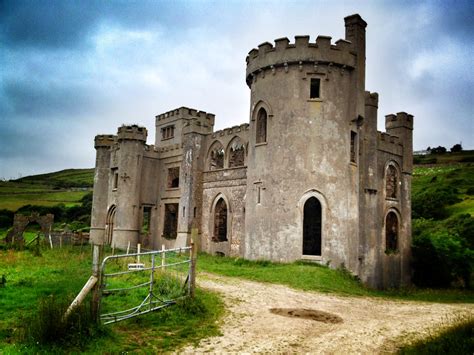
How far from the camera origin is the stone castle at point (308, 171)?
19.5 m

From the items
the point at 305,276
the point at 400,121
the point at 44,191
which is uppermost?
the point at 400,121

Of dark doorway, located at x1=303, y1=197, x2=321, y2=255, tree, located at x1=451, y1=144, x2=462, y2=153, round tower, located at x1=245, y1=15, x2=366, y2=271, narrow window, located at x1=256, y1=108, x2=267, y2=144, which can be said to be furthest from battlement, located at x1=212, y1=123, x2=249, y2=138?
tree, located at x1=451, y1=144, x2=462, y2=153

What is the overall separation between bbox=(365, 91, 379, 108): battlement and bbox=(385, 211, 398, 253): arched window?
6.04 meters

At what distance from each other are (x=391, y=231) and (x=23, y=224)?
2233 cm

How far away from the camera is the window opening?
3044cm

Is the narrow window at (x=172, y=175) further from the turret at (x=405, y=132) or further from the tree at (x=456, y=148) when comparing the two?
the tree at (x=456, y=148)

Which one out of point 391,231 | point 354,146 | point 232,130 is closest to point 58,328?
point 354,146

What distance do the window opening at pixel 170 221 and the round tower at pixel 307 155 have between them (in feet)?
34.4

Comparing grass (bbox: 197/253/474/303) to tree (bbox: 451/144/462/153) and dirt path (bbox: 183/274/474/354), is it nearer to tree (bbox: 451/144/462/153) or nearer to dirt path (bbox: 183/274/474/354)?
dirt path (bbox: 183/274/474/354)

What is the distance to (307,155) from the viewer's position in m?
19.5

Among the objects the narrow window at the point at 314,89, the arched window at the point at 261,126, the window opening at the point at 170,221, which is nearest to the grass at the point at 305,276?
the arched window at the point at 261,126

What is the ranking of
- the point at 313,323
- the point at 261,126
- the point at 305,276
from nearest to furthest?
the point at 313,323, the point at 305,276, the point at 261,126

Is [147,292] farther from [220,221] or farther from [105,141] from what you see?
[105,141]

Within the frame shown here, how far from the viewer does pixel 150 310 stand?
375 inches
